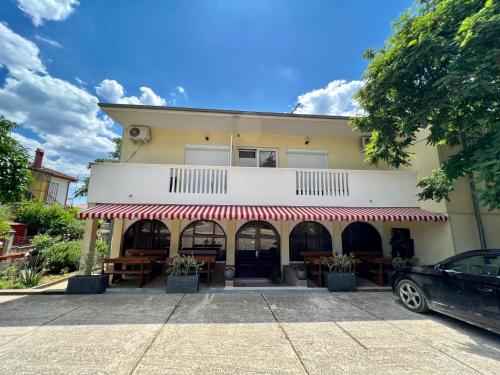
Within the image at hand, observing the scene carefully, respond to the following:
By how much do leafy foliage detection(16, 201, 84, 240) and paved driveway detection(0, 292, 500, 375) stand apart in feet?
56.0

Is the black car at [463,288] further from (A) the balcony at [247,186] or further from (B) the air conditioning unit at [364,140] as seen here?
(B) the air conditioning unit at [364,140]

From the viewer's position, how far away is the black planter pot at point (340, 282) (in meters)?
9.51

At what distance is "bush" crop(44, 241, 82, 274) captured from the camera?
1195 cm

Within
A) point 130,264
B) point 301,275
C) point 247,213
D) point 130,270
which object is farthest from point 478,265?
point 130,270

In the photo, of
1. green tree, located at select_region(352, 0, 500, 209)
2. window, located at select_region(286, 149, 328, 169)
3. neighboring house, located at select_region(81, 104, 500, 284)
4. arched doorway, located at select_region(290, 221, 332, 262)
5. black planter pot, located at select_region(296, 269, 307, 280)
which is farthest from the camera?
window, located at select_region(286, 149, 328, 169)

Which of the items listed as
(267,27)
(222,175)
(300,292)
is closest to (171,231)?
(222,175)

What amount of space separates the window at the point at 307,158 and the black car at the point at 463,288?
7535 mm

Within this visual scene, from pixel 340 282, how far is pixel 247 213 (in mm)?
4999

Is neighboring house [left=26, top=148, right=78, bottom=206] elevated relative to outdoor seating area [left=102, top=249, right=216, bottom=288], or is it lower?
elevated

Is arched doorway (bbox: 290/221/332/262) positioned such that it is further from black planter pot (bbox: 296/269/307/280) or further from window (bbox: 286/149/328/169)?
window (bbox: 286/149/328/169)

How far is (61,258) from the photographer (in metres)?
12.1

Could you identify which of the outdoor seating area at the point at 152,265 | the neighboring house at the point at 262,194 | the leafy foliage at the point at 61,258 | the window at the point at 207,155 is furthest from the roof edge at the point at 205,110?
the leafy foliage at the point at 61,258

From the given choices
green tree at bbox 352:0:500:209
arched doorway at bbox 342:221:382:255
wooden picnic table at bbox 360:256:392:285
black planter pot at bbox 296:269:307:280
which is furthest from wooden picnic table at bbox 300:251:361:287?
green tree at bbox 352:0:500:209

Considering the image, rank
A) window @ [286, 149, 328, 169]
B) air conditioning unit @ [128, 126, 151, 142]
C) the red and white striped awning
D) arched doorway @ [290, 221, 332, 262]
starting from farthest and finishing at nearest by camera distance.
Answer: window @ [286, 149, 328, 169] → arched doorway @ [290, 221, 332, 262] → air conditioning unit @ [128, 126, 151, 142] → the red and white striped awning
